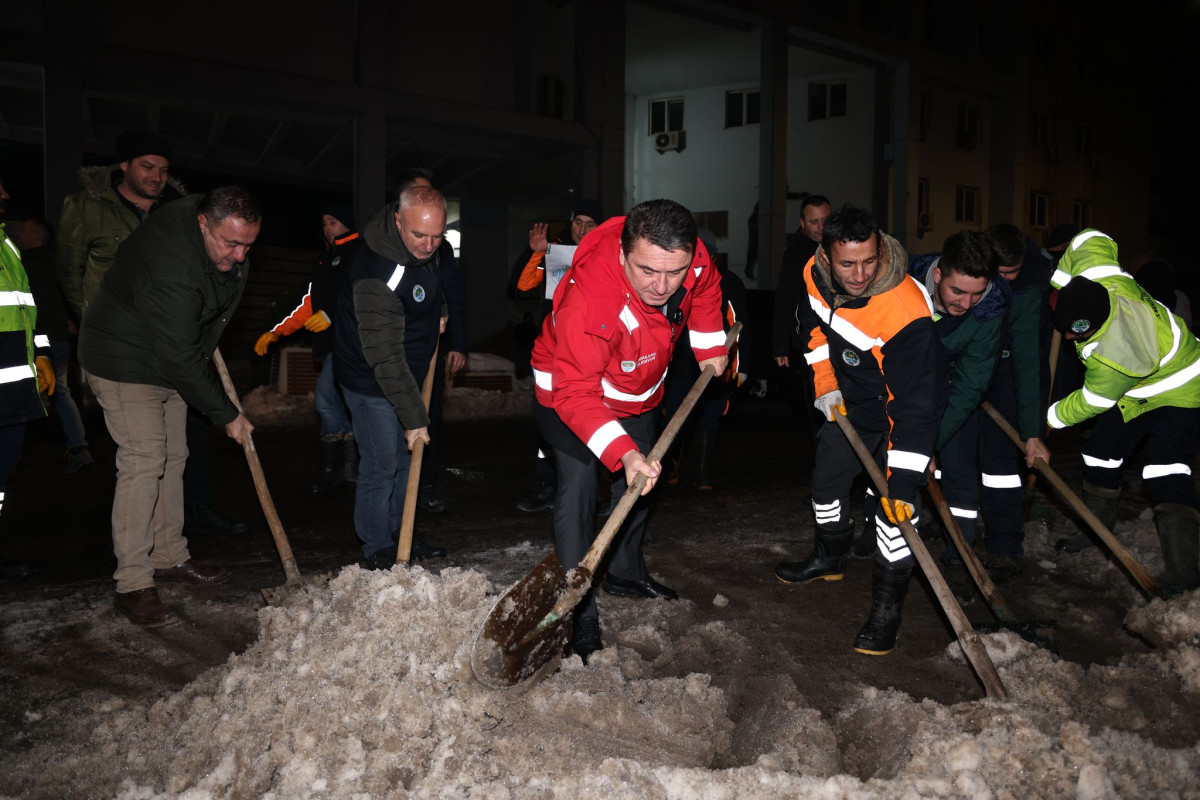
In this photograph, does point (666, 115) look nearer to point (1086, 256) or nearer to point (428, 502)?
point (428, 502)

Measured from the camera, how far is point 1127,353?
12.0 ft

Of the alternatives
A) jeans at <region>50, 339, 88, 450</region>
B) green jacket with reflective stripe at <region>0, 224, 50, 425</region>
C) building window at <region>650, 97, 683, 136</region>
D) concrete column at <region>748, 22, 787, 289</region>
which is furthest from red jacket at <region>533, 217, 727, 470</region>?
building window at <region>650, 97, 683, 136</region>

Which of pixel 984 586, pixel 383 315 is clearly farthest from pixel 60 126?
pixel 984 586

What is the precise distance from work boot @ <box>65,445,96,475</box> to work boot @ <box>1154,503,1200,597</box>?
22.4 feet

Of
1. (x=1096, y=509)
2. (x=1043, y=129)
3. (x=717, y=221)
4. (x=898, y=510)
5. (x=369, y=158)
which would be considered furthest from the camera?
(x=1043, y=129)

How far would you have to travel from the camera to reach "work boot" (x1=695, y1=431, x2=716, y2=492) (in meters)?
6.15

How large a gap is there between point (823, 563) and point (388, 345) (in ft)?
7.78

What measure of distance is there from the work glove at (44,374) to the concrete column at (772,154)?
45.8 ft

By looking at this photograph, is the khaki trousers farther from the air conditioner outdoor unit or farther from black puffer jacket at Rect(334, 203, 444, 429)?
the air conditioner outdoor unit

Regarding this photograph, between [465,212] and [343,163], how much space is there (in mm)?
2542

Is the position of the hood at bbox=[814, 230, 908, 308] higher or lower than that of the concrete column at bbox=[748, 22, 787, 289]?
lower

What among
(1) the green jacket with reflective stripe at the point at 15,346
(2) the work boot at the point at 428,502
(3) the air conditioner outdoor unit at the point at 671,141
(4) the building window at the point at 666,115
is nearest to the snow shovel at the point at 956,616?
(2) the work boot at the point at 428,502

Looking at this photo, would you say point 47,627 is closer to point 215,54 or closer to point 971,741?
point 971,741

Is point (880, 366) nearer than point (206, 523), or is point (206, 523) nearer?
point (880, 366)
